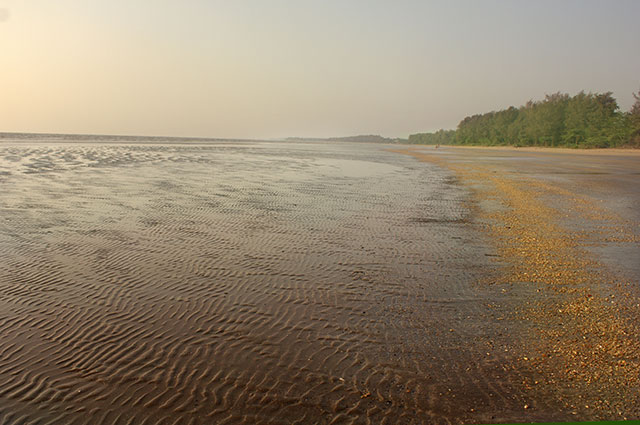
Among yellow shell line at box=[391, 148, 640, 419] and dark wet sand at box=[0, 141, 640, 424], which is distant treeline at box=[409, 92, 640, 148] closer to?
yellow shell line at box=[391, 148, 640, 419]

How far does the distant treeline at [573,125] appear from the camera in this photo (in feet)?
233

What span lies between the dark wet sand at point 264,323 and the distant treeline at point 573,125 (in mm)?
78452

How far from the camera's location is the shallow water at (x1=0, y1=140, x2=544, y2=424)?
3.90 metres

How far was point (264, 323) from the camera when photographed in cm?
558

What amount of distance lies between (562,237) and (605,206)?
666cm

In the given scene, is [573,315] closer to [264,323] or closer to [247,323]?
[264,323]

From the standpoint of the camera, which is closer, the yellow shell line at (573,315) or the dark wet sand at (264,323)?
the dark wet sand at (264,323)

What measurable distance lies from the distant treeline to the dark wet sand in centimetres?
7845

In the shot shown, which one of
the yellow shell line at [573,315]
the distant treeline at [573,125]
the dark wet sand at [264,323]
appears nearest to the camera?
the dark wet sand at [264,323]

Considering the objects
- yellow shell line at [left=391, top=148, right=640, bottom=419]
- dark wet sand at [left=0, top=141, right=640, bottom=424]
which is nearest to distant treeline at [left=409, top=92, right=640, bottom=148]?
yellow shell line at [left=391, top=148, right=640, bottom=419]

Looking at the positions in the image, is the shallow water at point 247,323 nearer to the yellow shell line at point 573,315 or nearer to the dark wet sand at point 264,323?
the dark wet sand at point 264,323

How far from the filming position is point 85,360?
14.9ft

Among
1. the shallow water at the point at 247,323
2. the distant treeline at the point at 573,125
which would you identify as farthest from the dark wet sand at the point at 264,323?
the distant treeline at the point at 573,125

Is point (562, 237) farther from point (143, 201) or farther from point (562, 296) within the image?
point (143, 201)
